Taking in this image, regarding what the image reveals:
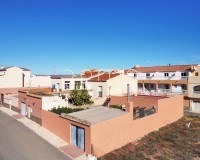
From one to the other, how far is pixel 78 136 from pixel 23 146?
5223mm

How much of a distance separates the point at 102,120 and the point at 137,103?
10355 millimetres

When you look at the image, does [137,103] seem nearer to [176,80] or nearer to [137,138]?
[137,138]

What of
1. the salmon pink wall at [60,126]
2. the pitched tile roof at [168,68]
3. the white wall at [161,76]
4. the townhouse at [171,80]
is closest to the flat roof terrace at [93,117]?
the salmon pink wall at [60,126]

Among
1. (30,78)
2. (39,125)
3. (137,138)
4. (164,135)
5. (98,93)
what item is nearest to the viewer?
(137,138)

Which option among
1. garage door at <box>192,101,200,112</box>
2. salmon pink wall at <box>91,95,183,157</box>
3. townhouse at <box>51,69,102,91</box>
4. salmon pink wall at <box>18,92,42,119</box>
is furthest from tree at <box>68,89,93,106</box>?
garage door at <box>192,101,200,112</box>

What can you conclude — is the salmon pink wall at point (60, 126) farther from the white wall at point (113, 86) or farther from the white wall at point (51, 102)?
the white wall at point (113, 86)

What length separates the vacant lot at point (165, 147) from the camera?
629 inches

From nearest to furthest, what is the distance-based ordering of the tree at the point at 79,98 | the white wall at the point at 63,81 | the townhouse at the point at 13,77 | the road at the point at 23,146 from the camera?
Result: the road at the point at 23,146 → the tree at the point at 79,98 → the white wall at the point at 63,81 → the townhouse at the point at 13,77

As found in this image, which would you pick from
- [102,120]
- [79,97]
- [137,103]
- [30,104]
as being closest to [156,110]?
[137,103]

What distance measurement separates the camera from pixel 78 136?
1706 cm

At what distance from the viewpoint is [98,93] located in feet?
113

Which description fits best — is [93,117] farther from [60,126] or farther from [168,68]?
[168,68]

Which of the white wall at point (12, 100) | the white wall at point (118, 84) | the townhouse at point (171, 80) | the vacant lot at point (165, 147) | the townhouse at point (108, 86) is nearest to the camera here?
the vacant lot at point (165, 147)

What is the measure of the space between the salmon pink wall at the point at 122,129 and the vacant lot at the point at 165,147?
1.89 feet
